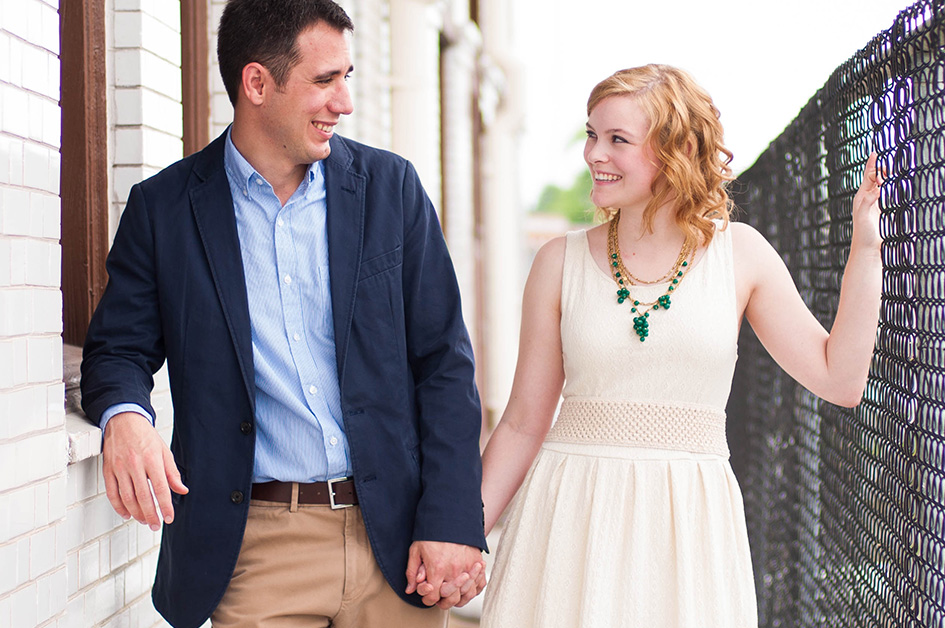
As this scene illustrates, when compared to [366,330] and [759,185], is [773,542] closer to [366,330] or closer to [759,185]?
[759,185]

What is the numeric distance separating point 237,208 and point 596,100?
2.97ft

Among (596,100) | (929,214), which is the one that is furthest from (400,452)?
(929,214)

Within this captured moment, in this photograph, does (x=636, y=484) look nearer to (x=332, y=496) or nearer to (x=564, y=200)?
(x=332, y=496)

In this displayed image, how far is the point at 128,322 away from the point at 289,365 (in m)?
0.36

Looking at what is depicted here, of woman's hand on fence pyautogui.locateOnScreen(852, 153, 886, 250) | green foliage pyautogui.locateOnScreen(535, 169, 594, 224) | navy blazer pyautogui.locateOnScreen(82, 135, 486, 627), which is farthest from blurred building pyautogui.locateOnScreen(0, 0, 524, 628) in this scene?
green foliage pyautogui.locateOnScreen(535, 169, 594, 224)

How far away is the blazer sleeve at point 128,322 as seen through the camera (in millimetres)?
2207

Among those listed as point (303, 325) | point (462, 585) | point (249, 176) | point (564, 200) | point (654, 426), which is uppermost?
point (564, 200)

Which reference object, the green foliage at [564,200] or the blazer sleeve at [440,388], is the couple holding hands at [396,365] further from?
the green foliage at [564,200]

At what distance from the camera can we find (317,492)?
2.30 metres

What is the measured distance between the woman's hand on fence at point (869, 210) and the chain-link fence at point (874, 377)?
46 mm

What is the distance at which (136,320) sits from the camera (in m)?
2.26

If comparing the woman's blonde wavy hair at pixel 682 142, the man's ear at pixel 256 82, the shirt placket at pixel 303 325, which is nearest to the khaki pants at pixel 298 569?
the shirt placket at pixel 303 325

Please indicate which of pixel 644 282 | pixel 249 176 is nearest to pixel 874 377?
pixel 644 282

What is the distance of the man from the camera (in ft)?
7.39
